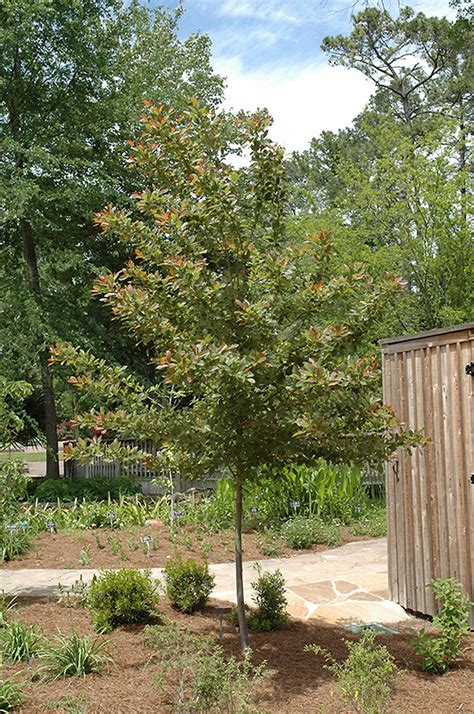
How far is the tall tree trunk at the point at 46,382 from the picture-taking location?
14.2m

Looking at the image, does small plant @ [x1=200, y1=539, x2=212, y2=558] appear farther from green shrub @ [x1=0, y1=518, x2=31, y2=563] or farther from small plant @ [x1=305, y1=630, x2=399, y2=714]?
small plant @ [x1=305, y1=630, x2=399, y2=714]

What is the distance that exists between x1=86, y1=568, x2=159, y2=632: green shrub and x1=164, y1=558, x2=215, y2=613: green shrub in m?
0.25

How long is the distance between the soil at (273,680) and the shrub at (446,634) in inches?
2.9

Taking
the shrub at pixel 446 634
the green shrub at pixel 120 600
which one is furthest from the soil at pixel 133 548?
the shrub at pixel 446 634

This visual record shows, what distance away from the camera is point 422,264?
13961 millimetres

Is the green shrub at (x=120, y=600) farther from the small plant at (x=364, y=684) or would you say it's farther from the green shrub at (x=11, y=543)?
the green shrub at (x=11, y=543)

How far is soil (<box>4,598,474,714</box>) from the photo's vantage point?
3.53 meters

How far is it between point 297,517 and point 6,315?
8.70 metres

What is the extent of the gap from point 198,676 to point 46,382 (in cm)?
1197

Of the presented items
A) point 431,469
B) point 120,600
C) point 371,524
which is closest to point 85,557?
point 120,600

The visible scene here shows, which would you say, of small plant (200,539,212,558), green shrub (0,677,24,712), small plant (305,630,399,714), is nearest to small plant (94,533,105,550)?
small plant (200,539,212,558)

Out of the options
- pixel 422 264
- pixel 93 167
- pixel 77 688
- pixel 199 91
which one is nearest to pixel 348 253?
pixel 422 264

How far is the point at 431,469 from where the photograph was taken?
4.98 meters

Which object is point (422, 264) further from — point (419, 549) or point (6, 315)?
point (419, 549)
